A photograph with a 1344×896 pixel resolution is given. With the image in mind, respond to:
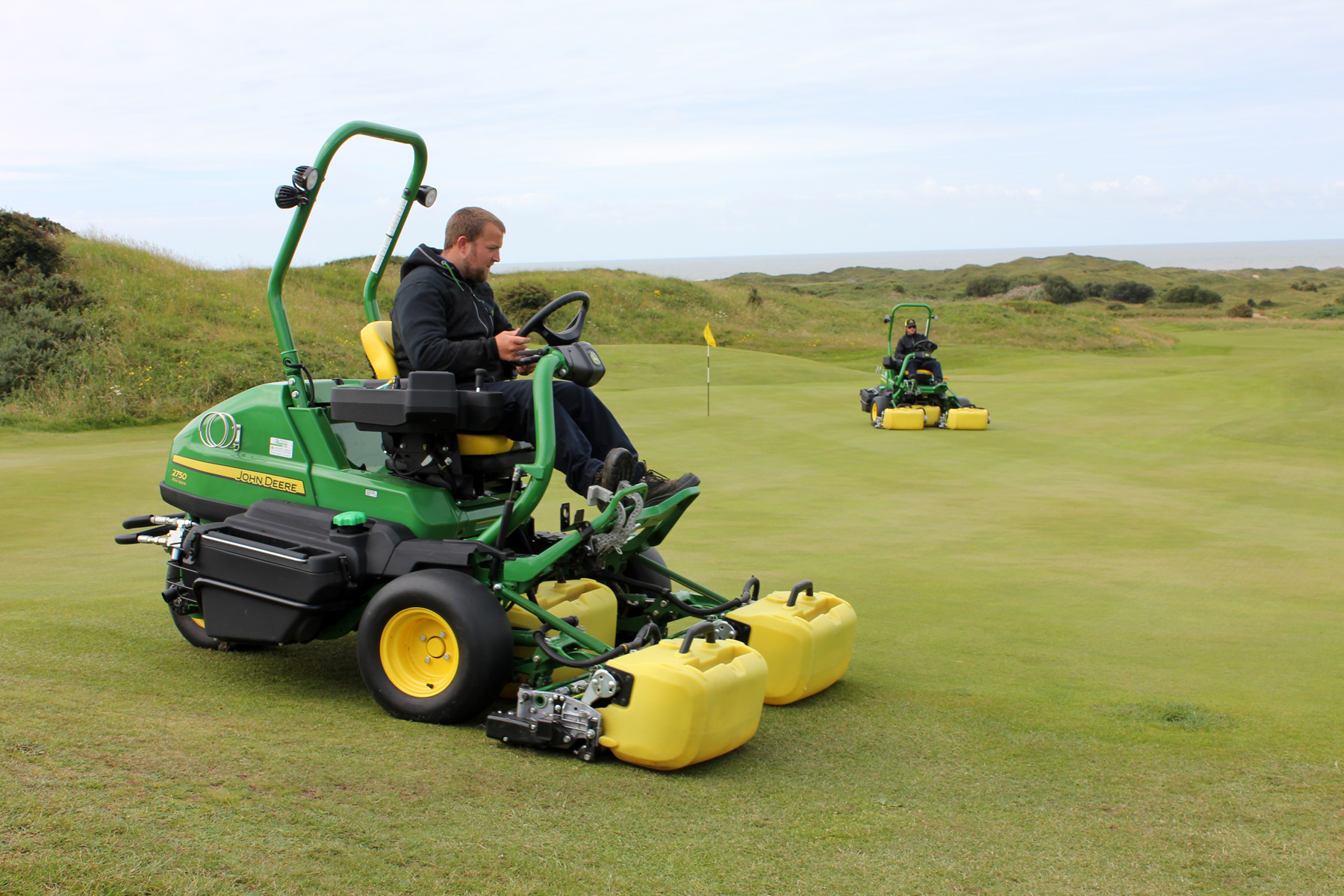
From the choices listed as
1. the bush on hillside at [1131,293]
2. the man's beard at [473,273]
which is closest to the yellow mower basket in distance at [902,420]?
the man's beard at [473,273]

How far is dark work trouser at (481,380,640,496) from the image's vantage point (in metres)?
4.70

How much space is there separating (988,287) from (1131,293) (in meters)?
10.0

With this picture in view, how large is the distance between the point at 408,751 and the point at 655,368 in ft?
82.4

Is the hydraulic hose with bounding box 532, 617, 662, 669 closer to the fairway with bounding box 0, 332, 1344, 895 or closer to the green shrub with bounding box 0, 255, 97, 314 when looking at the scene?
the fairway with bounding box 0, 332, 1344, 895

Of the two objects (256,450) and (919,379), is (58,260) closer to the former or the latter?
(919,379)

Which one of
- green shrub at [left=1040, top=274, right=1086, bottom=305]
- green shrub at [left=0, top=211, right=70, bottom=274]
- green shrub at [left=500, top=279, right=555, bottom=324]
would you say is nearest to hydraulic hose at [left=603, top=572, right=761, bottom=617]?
green shrub at [left=0, top=211, right=70, bottom=274]

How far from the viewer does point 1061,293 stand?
7200 centimetres

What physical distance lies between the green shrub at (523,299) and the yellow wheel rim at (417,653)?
30.9m

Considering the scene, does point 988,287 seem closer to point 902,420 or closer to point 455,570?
point 902,420

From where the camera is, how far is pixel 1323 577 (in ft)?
25.3

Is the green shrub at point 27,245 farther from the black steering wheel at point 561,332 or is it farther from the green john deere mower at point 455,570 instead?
the black steering wheel at point 561,332

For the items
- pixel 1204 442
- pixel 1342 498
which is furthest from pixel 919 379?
pixel 1342 498

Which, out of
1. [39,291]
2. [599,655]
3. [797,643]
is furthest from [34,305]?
[797,643]

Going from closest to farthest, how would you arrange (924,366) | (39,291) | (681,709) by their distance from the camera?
(681,709)
(924,366)
(39,291)
